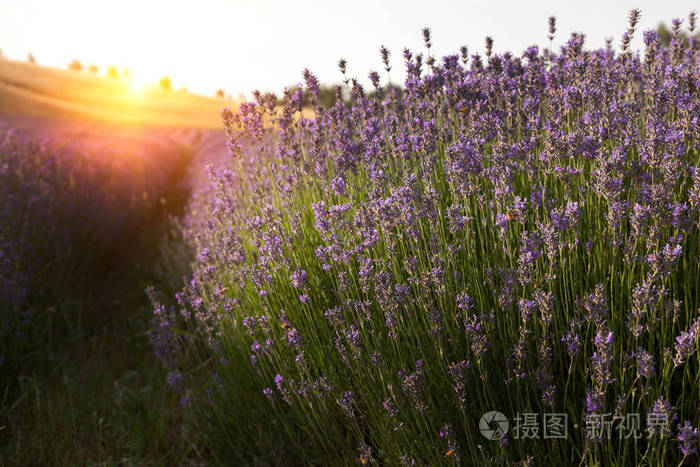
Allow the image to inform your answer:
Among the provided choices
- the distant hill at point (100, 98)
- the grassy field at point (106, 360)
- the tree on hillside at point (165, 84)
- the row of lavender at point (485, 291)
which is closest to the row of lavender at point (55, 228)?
the grassy field at point (106, 360)

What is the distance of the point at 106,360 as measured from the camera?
4.45 meters

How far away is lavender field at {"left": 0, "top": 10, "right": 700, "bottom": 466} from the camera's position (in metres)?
1.79

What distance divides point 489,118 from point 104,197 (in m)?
5.30

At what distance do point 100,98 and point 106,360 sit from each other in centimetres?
2216

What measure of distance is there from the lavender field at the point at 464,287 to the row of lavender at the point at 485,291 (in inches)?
0.5

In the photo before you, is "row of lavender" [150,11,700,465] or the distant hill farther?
the distant hill

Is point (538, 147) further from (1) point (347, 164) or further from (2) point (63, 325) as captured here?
(2) point (63, 325)

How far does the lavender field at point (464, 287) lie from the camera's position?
1.79 m

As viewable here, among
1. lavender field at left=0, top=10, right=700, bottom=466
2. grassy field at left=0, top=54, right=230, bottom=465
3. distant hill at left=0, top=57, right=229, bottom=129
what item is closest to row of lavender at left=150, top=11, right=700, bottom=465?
lavender field at left=0, top=10, right=700, bottom=466

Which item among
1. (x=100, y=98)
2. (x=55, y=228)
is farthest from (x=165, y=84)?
(x=55, y=228)

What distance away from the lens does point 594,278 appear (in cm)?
201

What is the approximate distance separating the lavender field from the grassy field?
0.06 meters

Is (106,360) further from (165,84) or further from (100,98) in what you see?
(165,84)

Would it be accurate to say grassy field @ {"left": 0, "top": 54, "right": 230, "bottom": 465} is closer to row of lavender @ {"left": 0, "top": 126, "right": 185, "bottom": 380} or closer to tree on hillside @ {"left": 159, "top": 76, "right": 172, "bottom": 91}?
row of lavender @ {"left": 0, "top": 126, "right": 185, "bottom": 380}
